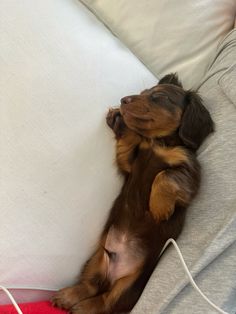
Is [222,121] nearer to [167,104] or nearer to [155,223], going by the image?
[167,104]

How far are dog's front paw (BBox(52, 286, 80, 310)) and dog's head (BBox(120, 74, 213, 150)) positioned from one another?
496mm

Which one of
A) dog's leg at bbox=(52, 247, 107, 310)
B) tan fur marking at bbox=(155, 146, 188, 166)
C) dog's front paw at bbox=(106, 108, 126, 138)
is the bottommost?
dog's leg at bbox=(52, 247, 107, 310)

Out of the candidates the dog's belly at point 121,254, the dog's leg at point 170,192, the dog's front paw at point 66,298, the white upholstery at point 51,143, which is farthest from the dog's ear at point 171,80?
the dog's front paw at point 66,298

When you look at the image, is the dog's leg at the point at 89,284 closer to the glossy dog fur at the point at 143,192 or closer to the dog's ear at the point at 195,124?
the glossy dog fur at the point at 143,192

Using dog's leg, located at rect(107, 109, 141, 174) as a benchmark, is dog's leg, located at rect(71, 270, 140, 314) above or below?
below

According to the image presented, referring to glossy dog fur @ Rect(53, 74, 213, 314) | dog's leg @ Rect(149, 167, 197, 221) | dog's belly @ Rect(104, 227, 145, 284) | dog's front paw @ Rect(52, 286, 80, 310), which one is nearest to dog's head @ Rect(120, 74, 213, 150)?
glossy dog fur @ Rect(53, 74, 213, 314)

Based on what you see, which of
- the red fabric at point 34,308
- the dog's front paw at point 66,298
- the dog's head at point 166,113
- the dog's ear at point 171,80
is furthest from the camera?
the dog's ear at point 171,80

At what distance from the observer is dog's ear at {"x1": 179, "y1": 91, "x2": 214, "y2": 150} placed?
115cm

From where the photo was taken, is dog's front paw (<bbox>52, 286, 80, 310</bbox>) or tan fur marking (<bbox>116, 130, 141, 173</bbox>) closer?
dog's front paw (<bbox>52, 286, 80, 310</bbox>)

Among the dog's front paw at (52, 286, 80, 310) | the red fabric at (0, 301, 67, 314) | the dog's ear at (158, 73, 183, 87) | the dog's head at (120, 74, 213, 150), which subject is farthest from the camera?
the dog's ear at (158, 73, 183, 87)

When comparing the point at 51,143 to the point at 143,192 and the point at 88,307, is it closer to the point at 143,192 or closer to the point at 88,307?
the point at 143,192

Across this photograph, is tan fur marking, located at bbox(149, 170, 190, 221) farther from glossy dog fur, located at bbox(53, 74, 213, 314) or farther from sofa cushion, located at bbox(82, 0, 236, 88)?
sofa cushion, located at bbox(82, 0, 236, 88)

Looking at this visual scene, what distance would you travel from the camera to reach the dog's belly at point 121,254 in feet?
3.77

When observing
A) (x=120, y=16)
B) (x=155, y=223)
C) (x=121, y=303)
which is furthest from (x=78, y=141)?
(x=120, y=16)
